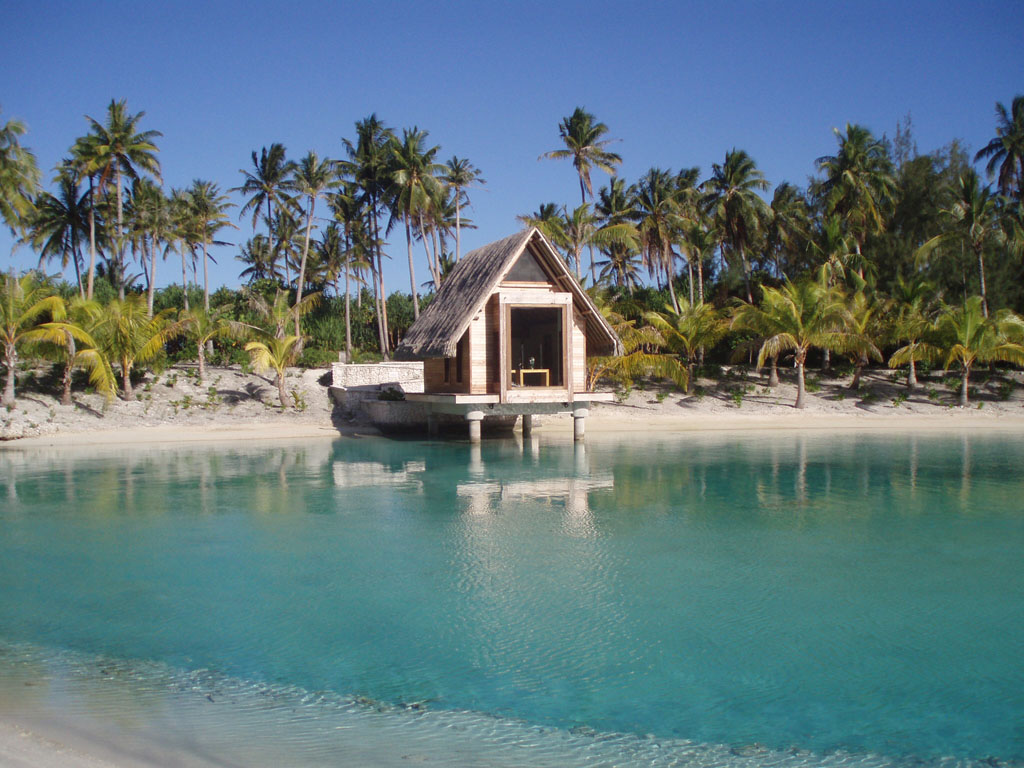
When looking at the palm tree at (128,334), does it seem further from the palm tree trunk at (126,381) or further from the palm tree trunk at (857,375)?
the palm tree trunk at (857,375)

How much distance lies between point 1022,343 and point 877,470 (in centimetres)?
1717

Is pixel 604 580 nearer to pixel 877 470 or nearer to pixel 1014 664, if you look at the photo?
pixel 1014 664

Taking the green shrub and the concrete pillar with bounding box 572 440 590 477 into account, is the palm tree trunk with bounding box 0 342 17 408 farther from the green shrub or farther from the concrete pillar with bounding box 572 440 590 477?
the concrete pillar with bounding box 572 440 590 477

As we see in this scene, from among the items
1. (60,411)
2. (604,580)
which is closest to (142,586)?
(604,580)

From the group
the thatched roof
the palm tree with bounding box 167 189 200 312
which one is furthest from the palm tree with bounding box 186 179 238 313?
the thatched roof

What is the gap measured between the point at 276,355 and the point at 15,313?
7.10 m

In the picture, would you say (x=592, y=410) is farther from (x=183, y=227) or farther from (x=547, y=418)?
(x=183, y=227)

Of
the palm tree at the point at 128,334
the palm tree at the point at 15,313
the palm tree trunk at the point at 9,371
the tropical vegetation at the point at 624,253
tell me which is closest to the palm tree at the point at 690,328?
the tropical vegetation at the point at 624,253

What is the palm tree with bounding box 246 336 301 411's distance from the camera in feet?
83.3

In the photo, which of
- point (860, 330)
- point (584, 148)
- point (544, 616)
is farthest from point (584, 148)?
point (544, 616)

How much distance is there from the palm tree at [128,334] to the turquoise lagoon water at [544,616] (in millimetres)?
11444

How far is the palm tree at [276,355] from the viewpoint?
2539 cm

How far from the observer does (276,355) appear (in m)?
25.8

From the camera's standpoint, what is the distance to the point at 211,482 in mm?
15008
